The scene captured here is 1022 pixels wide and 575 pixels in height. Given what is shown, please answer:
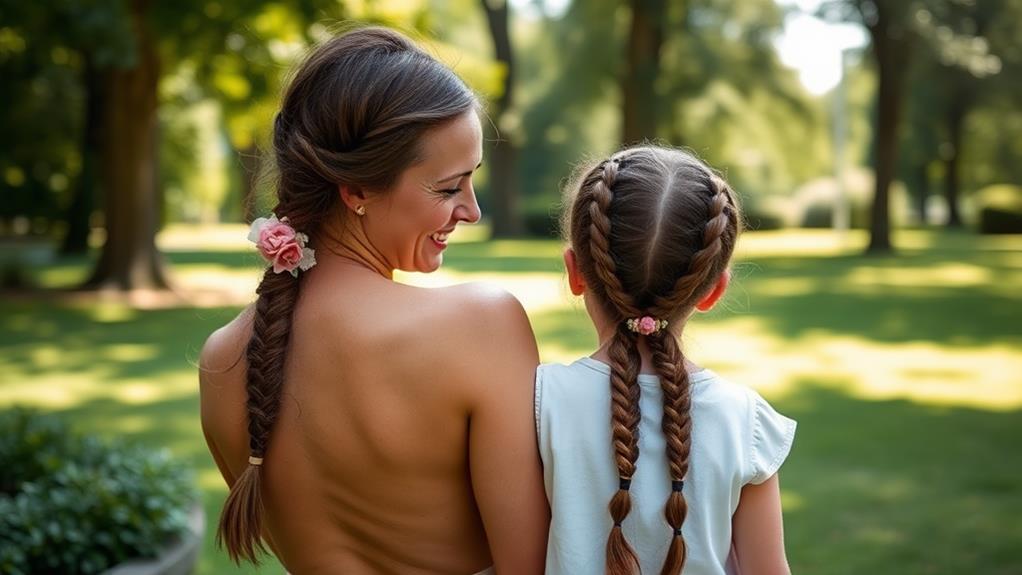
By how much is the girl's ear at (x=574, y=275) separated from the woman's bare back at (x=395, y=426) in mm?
168

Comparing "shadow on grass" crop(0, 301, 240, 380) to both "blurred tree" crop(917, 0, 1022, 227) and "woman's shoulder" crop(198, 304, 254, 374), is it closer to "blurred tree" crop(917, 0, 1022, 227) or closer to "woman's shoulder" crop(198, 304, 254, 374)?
"woman's shoulder" crop(198, 304, 254, 374)

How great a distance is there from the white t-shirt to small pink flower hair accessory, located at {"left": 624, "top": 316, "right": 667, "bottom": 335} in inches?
3.2

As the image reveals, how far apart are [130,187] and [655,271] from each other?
16.1 meters

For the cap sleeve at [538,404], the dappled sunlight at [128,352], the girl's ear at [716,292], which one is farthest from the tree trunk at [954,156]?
the cap sleeve at [538,404]

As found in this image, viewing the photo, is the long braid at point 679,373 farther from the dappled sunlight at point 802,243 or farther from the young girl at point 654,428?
the dappled sunlight at point 802,243

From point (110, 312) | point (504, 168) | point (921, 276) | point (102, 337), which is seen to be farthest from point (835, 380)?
point (504, 168)

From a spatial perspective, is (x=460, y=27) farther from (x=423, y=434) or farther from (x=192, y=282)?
(x=423, y=434)

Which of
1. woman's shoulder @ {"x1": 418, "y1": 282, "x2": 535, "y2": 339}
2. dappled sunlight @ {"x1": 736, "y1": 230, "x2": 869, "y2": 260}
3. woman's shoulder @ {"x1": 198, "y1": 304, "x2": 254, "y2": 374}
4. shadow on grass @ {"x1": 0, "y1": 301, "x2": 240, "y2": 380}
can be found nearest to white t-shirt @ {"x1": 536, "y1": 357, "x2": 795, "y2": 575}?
woman's shoulder @ {"x1": 418, "y1": 282, "x2": 535, "y2": 339}

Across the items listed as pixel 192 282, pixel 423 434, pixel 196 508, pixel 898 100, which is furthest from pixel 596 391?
pixel 898 100

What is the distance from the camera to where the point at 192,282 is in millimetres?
18953

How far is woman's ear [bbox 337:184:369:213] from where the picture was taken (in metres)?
1.88

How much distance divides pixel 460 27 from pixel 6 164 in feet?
75.1

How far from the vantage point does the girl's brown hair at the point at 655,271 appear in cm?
183

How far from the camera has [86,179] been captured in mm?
27281
